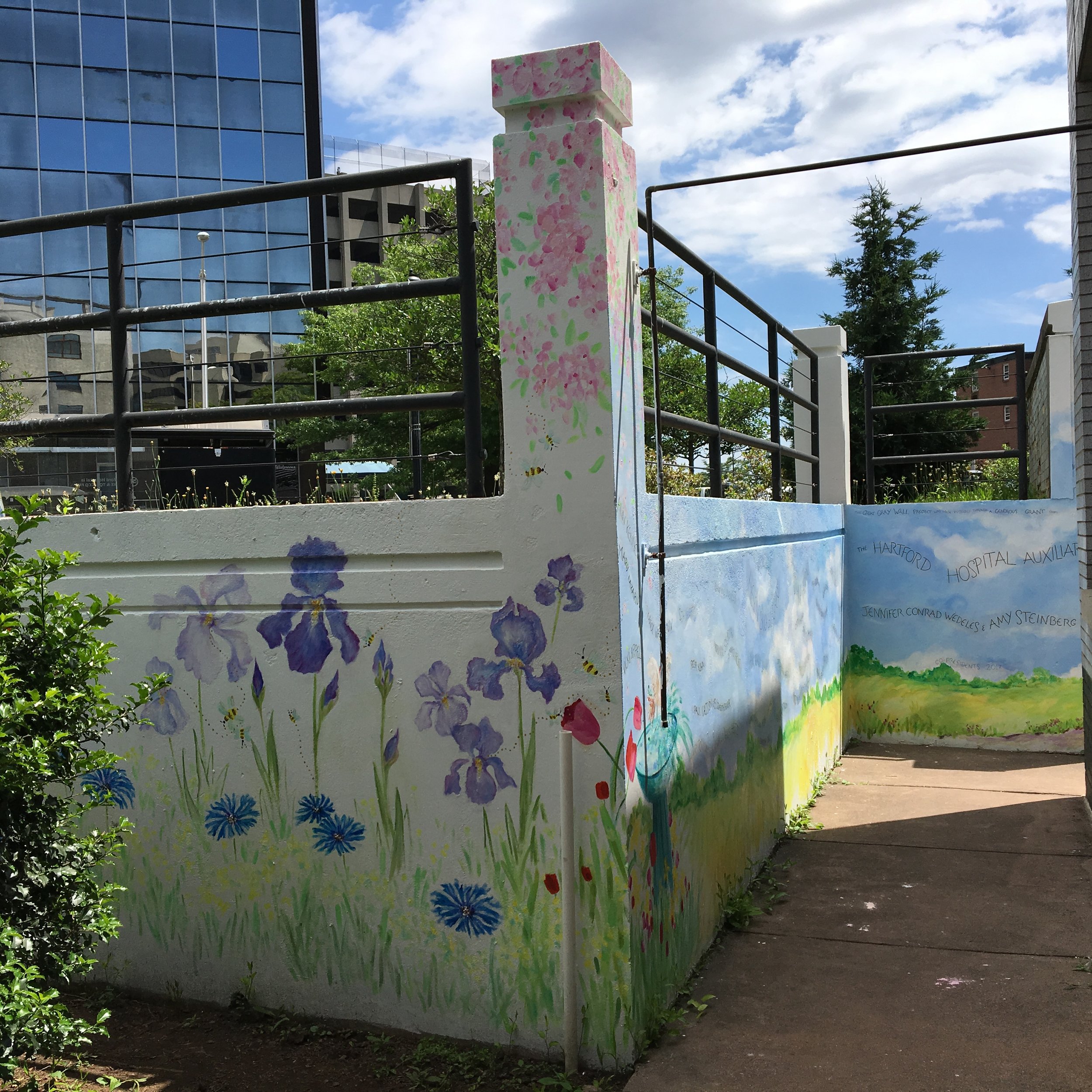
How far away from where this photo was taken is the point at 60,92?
3155 centimetres

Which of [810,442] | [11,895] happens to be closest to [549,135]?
[11,895]

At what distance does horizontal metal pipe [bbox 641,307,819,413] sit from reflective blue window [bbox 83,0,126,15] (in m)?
32.4

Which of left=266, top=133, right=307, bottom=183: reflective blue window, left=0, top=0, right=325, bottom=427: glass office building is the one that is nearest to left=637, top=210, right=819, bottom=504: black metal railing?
left=0, top=0, right=325, bottom=427: glass office building

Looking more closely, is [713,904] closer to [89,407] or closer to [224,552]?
[224,552]

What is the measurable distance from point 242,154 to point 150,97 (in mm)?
3074

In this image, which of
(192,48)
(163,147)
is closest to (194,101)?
(192,48)

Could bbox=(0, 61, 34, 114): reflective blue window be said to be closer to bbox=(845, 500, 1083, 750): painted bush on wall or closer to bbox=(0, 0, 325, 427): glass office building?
bbox=(0, 0, 325, 427): glass office building

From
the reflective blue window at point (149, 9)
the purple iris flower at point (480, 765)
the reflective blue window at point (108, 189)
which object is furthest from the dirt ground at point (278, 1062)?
the reflective blue window at point (149, 9)

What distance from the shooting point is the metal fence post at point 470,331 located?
12.3 feet

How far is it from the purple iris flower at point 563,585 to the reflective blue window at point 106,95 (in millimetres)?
34085

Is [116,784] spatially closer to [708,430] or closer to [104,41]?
[708,430]

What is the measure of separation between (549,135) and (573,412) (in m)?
0.91

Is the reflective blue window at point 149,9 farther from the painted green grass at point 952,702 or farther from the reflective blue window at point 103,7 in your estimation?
the painted green grass at point 952,702

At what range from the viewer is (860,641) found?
30.0 feet
